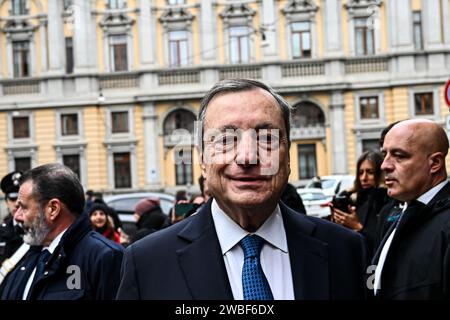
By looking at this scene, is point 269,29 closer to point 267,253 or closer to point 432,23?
point 432,23

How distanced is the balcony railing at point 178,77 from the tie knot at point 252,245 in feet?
116

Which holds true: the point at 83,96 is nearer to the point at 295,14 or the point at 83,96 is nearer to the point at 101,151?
the point at 101,151

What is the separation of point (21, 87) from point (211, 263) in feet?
124

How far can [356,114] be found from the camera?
37.0m

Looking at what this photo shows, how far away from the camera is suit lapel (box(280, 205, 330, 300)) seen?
8.20 feet

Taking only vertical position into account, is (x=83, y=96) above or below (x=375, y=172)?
above

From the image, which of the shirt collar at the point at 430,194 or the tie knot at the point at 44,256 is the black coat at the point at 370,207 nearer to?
the shirt collar at the point at 430,194

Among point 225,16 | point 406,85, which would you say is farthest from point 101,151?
point 406,85

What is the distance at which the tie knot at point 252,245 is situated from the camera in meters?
2.53

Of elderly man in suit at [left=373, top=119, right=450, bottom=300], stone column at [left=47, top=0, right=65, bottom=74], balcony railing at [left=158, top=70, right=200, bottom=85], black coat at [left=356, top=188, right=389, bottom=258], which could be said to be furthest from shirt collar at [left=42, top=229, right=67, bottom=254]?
stone column at [left=47, top=0, right=65, bottom=74]

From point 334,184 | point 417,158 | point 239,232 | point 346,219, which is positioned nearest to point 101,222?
point 346,219
